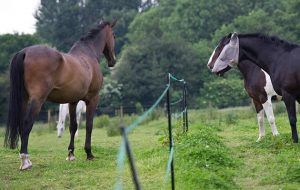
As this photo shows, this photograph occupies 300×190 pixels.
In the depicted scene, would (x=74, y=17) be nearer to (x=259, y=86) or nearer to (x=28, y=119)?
(x=259, y=86)

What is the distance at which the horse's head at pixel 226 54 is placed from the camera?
9828mm

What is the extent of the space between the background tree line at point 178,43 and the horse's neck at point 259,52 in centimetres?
2521

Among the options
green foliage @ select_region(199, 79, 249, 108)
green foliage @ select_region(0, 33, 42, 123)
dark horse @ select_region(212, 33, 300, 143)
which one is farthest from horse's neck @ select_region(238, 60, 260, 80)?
green foliage @ select_region(0, 33, 42, 123)

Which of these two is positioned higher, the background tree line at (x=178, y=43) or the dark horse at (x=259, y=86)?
the background tree line at (x=178, y=43)

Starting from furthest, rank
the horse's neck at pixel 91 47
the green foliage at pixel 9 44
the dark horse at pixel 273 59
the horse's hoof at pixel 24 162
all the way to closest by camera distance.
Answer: the green foliage at pixel 9 44 < the horse's neck at pixel 91 47 < the dark horse at pixel 273 59 < the horse's hoof at pixel 24 162

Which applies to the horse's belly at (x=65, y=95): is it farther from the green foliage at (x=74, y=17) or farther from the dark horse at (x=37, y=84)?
the green foliage at (x=74, y=17)

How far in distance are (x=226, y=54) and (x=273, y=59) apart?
0.98 meters

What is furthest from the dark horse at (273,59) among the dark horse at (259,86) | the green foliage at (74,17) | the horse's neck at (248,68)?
the green foliage at (74,17)

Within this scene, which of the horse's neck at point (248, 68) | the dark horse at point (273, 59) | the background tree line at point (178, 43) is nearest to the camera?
the dark horse at point (273, 59)

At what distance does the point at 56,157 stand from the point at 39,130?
1131 cm

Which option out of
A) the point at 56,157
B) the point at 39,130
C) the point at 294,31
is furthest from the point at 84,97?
the point at 294,31

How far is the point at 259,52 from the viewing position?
9.70 meters

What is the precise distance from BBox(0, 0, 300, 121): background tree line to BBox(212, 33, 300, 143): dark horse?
25167 millimetres

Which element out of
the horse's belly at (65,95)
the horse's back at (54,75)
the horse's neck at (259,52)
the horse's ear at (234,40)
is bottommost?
the horse's belly at (65,95)
